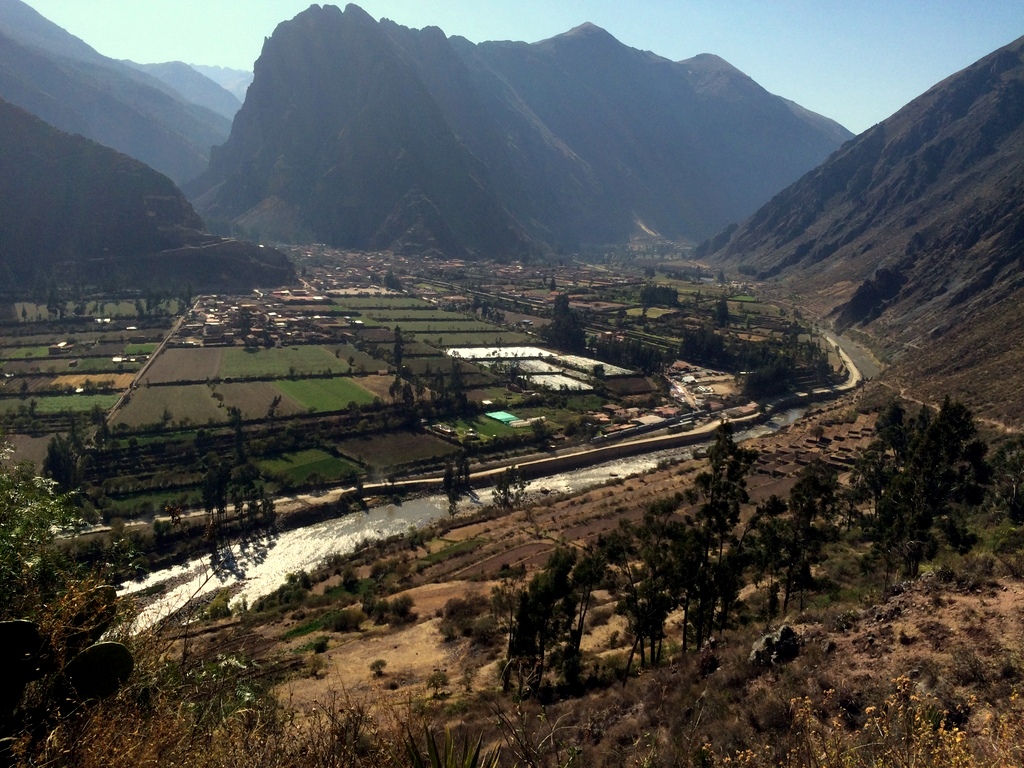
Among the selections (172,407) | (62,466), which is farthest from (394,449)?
(62,466)

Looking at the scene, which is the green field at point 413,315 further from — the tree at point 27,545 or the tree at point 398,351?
the tree at point 27,545

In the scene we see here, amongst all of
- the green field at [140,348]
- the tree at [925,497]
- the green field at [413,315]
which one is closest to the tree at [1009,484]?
the tree at [925,497]

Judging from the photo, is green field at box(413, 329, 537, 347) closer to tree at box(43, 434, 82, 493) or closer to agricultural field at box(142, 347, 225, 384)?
agricultural field at box(142, 347, 225, 384)

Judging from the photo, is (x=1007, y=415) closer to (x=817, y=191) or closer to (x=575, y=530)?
(x=575, y=530)

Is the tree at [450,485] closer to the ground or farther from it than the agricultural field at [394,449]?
closer to the ground

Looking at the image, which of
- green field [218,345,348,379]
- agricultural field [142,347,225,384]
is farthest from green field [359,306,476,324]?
agricultural field [142,347,225,384]

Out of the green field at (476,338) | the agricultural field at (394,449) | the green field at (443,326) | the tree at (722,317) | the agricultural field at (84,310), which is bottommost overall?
the agricultural field at (394,449)
